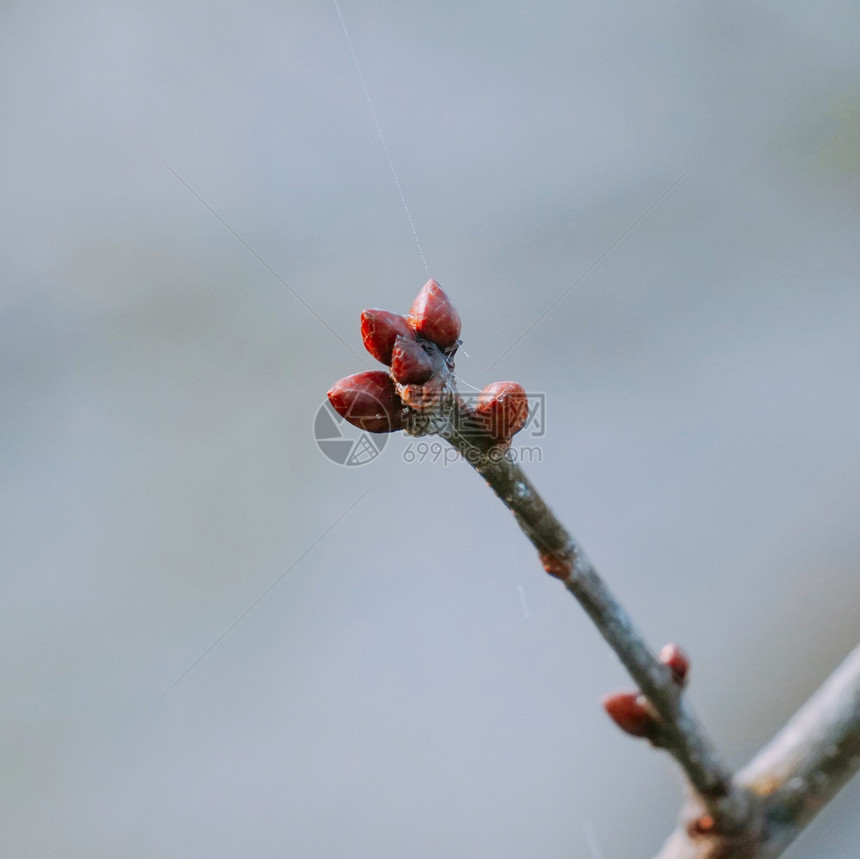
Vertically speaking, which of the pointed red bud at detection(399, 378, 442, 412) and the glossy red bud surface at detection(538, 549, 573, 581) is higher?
the pointed red bud at detection(399, 378, 442, 412)

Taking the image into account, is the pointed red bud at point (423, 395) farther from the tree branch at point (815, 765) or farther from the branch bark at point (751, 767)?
the tree branch at point (815, 765)

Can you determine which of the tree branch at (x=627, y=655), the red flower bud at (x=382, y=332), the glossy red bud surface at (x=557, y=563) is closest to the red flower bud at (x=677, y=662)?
the tree branch at (x=627, y=655)

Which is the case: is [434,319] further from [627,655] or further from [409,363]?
[627,655]

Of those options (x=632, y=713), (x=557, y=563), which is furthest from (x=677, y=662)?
(x=557, y=563)

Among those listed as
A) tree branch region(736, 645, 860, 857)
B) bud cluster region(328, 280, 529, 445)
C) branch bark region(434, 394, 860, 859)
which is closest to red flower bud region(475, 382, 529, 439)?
bud cluster region(328, 280, 529, 445)

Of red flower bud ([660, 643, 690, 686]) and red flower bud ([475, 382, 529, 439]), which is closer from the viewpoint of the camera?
red flower bud ([475, 382, 529, 439])

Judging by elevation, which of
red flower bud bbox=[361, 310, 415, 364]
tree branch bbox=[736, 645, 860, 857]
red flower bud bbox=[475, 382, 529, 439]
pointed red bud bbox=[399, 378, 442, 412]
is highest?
red flower bud bbox=[361, 310, 415, 364]

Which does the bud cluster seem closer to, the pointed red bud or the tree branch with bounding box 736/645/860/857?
the pointed red bud

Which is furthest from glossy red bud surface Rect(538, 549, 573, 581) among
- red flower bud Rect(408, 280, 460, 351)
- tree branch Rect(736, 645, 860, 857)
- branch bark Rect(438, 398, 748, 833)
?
tree branch Rect(736, 645, 860, 857)
